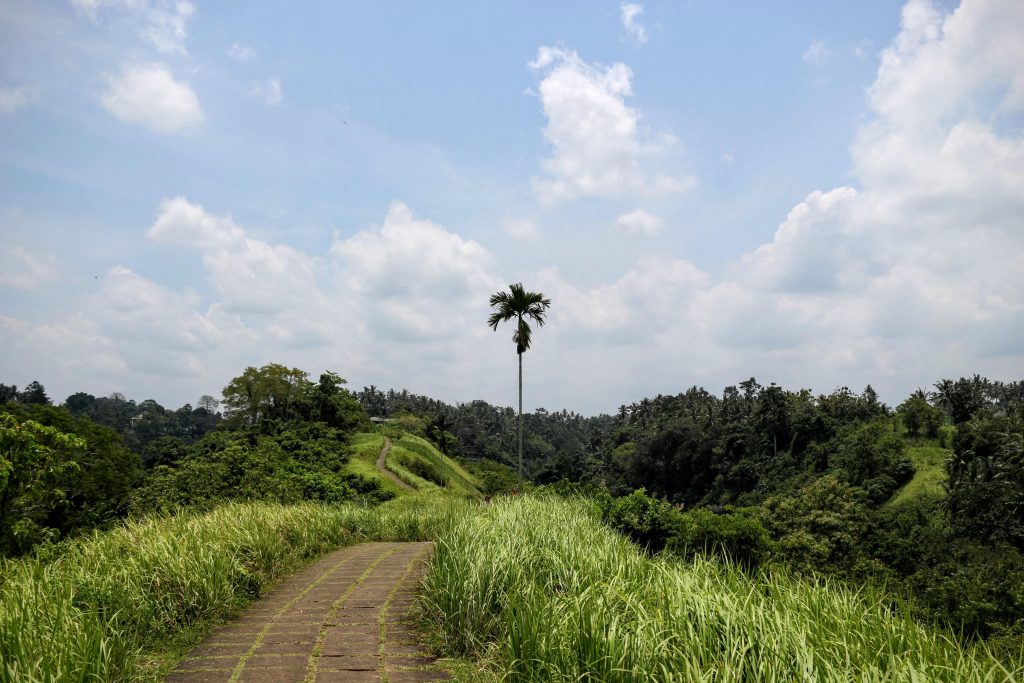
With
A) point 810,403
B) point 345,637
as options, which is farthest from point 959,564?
point 810,403

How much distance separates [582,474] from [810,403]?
3239 cm

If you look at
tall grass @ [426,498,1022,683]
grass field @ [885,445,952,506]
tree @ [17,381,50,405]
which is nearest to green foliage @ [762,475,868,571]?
grass field @ [885,445,952,506]

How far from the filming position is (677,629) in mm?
3357

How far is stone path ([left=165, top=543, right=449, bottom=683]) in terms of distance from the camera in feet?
13.9

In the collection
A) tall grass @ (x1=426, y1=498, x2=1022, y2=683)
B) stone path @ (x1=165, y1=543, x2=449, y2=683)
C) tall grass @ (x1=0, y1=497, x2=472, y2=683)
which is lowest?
stone path @ (x1=165, y1=543, x2=449, y2=683)

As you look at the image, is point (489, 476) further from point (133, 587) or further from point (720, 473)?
point (133, 587)

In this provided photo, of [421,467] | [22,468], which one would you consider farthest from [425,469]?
[22,468]

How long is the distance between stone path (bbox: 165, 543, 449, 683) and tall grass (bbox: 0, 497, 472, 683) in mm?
360

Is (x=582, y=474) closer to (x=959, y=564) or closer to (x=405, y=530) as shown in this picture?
(x=959, y=564)

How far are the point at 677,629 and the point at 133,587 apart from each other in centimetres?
479

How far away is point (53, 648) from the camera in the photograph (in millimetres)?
3672

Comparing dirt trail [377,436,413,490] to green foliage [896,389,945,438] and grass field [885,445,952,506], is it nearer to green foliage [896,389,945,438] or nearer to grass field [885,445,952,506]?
grass field [885,445,952,506]

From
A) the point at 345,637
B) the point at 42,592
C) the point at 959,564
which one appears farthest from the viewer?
the point at 959,564

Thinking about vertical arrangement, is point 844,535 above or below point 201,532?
below
